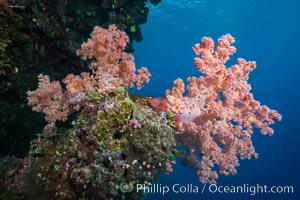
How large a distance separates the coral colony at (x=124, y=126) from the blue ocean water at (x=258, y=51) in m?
24.0

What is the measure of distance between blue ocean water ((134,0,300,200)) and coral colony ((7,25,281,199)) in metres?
24.0

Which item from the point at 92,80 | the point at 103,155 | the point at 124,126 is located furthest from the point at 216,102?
the point at 103,155

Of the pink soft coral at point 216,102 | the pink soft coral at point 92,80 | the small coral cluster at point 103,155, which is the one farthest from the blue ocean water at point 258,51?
the small coral cluster at point 103,155

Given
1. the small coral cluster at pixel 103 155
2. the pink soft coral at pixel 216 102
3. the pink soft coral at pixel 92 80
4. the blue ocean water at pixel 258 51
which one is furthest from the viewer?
the blue ocean water at pixel 258 51

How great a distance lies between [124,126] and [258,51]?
73.8 metres

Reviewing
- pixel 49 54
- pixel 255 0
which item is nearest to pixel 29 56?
pixel 49 54

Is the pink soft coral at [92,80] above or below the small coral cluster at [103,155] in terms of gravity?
above

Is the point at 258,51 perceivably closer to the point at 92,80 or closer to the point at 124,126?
the point at 92,80

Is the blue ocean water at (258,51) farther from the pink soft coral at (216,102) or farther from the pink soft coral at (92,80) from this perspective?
the pink soft coral at (92,80)

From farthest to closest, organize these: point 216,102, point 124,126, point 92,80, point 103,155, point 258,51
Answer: point 258,51 < point 216,102 < point 92,80 < point 124,126 < point 103,155

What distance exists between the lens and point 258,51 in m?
69.9

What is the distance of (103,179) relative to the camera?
3.11 metres

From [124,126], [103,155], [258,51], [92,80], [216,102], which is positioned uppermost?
[258,51]

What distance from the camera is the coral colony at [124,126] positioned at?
318 cm
